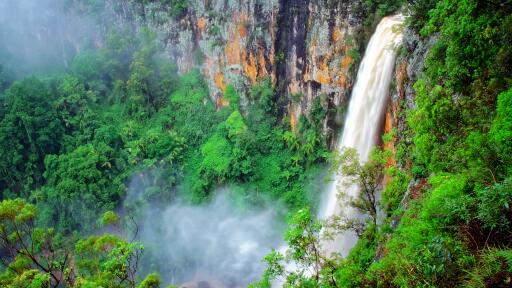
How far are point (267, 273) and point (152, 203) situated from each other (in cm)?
1954

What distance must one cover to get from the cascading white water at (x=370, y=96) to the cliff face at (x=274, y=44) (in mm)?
1873

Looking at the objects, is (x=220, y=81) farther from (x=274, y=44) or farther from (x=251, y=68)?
(x=274, y=44)

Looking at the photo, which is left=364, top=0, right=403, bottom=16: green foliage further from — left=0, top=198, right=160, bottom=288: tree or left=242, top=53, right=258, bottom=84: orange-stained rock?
left=0, top=198, right=160, bottom=288: tree

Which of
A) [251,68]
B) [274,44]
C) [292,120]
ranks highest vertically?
[274,44]

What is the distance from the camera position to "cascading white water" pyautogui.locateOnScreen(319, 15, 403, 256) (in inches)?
601

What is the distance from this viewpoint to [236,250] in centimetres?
2317

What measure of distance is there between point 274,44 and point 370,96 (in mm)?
8467

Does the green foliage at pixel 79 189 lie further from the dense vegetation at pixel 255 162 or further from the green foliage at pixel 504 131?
the green foliage at pixel 504 131

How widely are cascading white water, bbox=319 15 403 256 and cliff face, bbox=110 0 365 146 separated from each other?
187 cm

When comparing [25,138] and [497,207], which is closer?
[497,207]

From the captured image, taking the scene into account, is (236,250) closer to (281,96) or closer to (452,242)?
(281,96)

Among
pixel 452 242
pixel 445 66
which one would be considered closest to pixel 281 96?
pixel 445 66

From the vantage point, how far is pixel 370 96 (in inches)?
645

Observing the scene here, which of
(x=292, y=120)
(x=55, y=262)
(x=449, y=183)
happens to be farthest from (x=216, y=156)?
(x=449, y=183)
